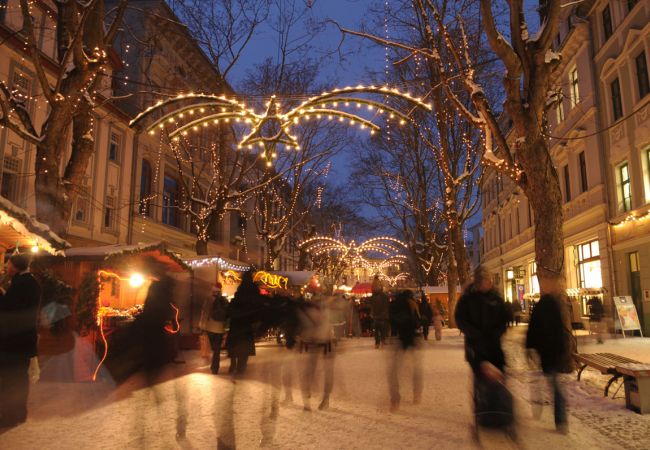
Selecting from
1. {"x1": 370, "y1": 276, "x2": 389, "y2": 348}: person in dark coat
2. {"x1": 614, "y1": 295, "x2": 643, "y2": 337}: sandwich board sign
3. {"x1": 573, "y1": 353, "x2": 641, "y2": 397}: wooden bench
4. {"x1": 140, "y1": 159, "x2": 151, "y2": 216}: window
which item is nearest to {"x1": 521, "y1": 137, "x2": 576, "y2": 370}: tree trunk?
{"x1": 573, "y1": 353, "x2": 641, "y2": 397}: wooden bench

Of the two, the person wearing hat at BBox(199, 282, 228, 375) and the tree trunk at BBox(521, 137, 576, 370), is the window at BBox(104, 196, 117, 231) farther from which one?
the tree trunk at BBox(521, 137, 576, 370)

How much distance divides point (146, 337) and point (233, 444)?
1.42 m

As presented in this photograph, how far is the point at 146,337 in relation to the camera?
5586 mm

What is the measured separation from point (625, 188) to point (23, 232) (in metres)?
19.1

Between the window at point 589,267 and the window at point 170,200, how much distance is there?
21.4 meters

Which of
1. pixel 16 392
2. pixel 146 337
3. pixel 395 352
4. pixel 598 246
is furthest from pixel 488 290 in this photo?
pixel 598 246

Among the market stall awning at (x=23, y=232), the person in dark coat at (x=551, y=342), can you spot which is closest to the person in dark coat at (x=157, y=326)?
Answer: the person in dark coat at (x=551, y=342)

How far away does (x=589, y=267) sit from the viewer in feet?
74.2

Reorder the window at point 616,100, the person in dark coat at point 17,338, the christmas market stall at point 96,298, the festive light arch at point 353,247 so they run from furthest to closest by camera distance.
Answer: the festive light arch at point 353,247 → the window at point 616,100 → the christmas market stall at point 96,298 → the person in dark coat at point 17,338

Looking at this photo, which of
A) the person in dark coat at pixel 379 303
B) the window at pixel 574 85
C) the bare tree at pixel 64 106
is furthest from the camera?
the window at pixel 574 85

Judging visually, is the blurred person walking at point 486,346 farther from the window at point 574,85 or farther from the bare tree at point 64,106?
the window at point 574,85

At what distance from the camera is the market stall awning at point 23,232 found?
28.1 ft

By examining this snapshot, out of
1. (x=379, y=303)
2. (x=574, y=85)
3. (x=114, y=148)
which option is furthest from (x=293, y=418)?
(x=574, y=85)

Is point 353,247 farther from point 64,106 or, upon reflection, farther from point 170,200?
point 64,106
